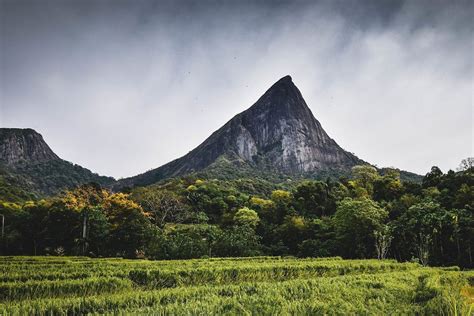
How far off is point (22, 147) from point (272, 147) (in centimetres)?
14713

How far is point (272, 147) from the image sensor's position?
173 metres

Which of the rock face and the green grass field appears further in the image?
the rock face

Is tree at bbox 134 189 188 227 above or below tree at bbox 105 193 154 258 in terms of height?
above

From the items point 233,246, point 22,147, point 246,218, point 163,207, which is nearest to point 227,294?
point 233,246

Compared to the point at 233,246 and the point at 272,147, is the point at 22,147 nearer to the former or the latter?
the point at 272,147

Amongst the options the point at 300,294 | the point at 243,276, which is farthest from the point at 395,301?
the point at 243,276

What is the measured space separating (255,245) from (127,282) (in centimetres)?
2751

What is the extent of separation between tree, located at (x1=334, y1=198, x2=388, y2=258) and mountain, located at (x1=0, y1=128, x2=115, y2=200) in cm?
7069

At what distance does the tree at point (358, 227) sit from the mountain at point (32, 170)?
7069 centimetres

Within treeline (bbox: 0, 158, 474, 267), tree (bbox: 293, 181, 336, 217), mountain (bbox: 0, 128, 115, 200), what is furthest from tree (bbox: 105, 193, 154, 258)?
mountain (bbox: 0, 128, 115, 200)

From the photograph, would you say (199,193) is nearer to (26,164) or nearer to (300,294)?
(300,294)

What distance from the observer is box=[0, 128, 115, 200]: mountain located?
10218 centimetres

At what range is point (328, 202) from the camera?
52531 millimetres

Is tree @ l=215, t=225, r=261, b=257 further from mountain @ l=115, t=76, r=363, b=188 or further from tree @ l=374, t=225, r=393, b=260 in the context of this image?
mountain @ l=115, t=76, r=363, b=188
